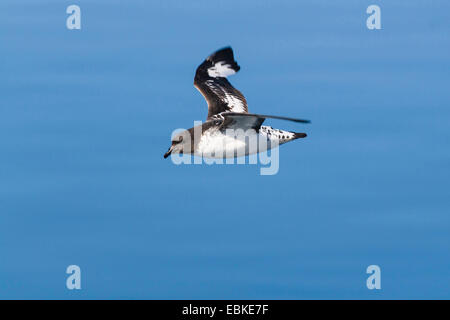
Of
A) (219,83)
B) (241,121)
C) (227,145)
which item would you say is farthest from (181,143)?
(219,83)

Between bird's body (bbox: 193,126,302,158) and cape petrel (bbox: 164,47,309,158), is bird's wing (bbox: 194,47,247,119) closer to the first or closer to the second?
cape petrel (bbox: 164,47,309,158)

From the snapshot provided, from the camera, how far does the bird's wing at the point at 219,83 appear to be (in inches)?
731

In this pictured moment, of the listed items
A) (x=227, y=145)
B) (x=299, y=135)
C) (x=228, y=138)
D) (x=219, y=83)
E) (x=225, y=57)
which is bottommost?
(x=227, y=145)

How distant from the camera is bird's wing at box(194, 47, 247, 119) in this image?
18.6 m

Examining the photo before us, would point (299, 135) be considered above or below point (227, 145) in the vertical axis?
above

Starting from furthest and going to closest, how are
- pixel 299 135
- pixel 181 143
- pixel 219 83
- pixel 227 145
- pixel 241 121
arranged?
1. pixel 219 83
2. pixel 299 135
3. pixel 181 143
4. pixel 227 145
5. pixel 241 121

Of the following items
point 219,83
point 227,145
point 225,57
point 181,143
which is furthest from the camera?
point 225,57

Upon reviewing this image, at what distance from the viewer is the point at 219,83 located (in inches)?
757

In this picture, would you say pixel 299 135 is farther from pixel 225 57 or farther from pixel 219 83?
pixel 225 57

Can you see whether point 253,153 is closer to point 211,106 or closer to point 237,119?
point 237,119

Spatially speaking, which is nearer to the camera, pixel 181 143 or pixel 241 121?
pixel 241 121

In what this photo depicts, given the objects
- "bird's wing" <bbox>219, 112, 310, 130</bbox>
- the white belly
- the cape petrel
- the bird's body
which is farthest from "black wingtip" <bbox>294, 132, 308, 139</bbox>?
"bird's wing" <bbox>219, 112, 310, 130</bbox>

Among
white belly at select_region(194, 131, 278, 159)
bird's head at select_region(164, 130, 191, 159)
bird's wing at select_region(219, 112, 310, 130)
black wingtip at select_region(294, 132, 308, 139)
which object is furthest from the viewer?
black wingtip at select_region(294, 132, 308, 139)
